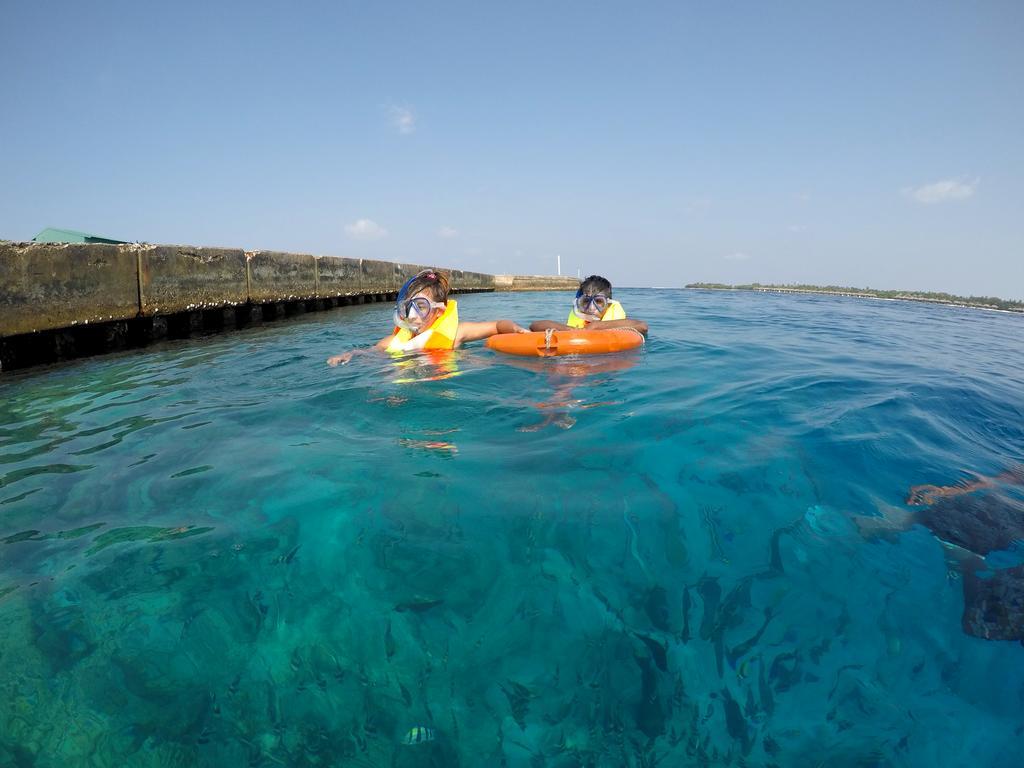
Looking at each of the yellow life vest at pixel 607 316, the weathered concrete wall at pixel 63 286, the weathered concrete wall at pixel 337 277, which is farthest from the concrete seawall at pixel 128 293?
the yellow life vest at pixel 607 316

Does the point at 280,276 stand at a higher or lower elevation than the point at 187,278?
higher

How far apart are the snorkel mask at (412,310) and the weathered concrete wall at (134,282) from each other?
3.83m

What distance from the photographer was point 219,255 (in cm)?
858

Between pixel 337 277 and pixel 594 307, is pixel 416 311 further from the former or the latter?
pixel 337 277

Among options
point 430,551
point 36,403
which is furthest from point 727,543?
point 36,403

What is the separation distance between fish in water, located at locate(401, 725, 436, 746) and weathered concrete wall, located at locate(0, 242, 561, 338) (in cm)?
646

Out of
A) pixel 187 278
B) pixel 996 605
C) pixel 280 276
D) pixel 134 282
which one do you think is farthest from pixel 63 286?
pixel 996 605

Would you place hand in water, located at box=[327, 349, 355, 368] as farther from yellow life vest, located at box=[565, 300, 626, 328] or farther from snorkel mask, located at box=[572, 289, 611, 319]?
snorkel mask, located at box=[572, 289, 611, 319]

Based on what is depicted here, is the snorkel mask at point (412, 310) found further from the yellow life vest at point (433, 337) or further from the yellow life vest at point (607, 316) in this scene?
the yellow life vest at point (607, 316)

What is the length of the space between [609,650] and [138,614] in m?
1.49

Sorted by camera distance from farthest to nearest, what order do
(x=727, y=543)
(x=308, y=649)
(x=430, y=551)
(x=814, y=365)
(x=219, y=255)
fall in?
(x=219, y=255) < (x=814, y=365) < (x=727, y=543) < (x=430, y=551) < (x=308, y=649)

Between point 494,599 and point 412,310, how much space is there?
4.32m

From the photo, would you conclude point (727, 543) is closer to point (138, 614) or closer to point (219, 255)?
point (138, 614)

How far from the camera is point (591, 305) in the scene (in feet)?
23.7
